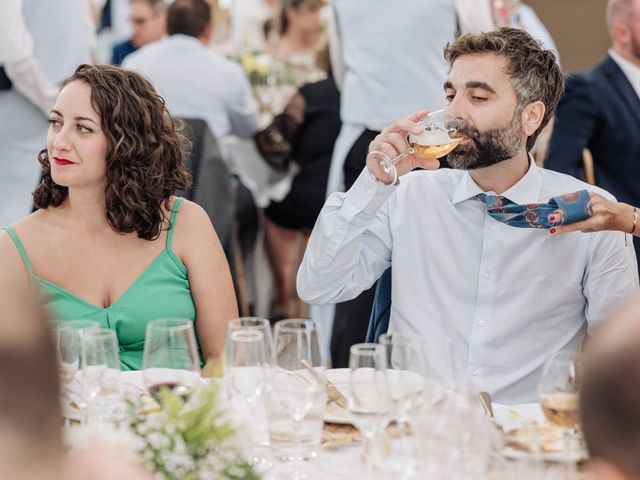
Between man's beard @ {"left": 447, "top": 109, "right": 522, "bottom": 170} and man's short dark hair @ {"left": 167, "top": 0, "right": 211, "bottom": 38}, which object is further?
man's short dark hair @ {"left": 167, "top": 0, "right": 211, "bottom": 38}

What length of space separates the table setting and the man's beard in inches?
31.9

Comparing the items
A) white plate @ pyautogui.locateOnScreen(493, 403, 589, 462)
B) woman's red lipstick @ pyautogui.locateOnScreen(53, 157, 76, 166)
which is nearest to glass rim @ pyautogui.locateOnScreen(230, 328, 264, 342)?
white plate @ pyautogui.locateOnScreen(493, 403, 589, 462)

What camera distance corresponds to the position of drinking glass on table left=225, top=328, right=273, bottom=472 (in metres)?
1.61

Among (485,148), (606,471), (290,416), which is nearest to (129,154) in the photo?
(485,148)

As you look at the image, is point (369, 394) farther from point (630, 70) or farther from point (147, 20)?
point (147, 20)

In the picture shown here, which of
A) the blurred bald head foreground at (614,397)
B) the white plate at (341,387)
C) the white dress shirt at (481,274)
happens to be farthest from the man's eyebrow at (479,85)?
the blurred bald head foreground at (614,397)

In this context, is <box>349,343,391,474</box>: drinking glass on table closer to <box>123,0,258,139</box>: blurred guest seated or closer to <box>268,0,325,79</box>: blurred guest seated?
<box>123,0,258,139</box>: blurred guest seated

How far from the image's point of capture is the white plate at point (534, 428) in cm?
148

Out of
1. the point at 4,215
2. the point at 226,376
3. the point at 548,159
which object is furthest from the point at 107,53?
the point at 226,376

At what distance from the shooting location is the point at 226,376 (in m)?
1.64

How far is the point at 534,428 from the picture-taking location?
1.58 meters

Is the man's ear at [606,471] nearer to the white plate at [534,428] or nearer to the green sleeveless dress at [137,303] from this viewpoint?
the white plate at [534,428]

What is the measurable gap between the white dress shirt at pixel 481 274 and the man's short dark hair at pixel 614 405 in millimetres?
1309

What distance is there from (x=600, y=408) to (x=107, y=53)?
6.32 metres
